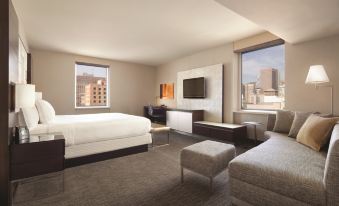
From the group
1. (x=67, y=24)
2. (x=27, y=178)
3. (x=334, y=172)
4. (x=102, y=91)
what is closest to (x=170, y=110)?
(x=102, y=91)

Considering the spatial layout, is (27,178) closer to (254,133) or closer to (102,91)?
(254,133)

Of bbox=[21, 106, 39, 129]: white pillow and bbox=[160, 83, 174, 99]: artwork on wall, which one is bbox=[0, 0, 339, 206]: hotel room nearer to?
bbox=[21, 106, 39, 129]: white pillow

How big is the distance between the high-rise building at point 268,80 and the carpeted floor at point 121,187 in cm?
270

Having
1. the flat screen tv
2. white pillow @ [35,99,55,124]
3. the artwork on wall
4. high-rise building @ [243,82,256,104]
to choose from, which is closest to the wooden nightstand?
white pillow @ [35,99,55,124]

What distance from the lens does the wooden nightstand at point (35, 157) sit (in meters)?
1.80

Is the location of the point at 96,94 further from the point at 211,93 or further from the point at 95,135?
the point at 211,93

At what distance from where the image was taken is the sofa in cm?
128

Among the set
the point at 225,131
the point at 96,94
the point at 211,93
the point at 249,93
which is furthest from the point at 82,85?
the point at 249,93

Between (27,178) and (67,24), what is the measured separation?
291cm

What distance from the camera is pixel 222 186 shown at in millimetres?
2221

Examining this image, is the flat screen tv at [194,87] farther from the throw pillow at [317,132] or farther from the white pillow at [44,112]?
the white pillow at [44,112]

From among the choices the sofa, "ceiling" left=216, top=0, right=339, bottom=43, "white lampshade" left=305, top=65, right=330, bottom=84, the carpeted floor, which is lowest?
the carpeted floor

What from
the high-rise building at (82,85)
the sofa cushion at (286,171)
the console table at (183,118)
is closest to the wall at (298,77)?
the console table at (183,118)

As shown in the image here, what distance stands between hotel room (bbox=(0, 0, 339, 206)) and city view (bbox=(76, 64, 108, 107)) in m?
0.04
